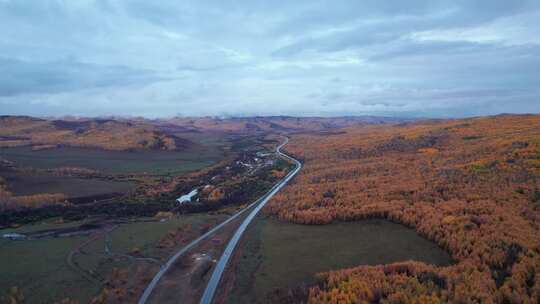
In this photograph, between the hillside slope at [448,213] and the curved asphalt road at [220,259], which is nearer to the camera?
the hillside slope at [448,213]

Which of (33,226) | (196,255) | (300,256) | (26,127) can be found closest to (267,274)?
(300,256)

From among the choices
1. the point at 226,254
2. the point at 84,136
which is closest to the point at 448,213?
the point at 226,254

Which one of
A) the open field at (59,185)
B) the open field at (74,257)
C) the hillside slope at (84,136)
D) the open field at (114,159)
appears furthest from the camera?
the hillside slope at (84,136)

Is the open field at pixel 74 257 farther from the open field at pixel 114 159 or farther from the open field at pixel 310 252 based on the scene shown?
the open field at pixel 114 159

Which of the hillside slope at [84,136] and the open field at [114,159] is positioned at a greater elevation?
the hillside slope at [84,136]

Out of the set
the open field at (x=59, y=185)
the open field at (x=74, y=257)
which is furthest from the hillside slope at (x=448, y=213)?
the open field at (x=59, y=185)

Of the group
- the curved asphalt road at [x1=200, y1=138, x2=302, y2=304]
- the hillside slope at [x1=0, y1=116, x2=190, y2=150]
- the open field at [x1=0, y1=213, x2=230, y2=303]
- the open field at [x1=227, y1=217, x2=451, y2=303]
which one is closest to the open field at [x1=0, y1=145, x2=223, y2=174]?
the hillside slope at [x1=0, y1=116, x2=190, y2=150]

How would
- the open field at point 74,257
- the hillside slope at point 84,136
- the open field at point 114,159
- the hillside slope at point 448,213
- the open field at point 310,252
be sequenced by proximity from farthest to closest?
1. the hillside slope at point 84,136
2. the open field at point 114,159
3. the open field at point 310,252
4. the open field at point 74,257
5. the hillside slope at point 448,213

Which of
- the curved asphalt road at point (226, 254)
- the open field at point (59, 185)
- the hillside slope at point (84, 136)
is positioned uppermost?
the hillside slope at point (84, 136)
